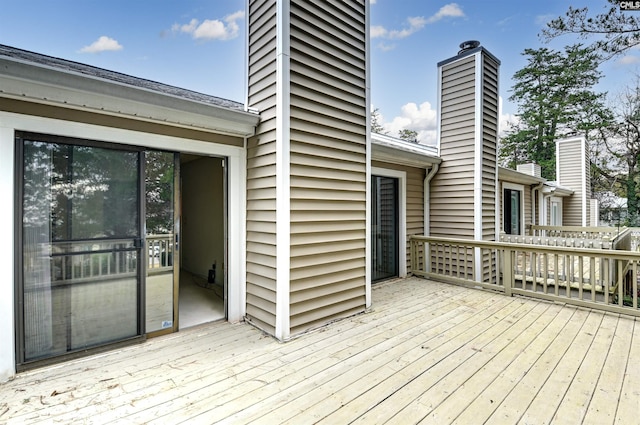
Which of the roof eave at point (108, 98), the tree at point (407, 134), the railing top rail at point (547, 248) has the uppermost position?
the tree at point (407, 134)

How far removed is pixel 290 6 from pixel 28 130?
101 inches

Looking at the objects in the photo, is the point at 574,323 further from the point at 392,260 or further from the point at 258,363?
the point at 258,363

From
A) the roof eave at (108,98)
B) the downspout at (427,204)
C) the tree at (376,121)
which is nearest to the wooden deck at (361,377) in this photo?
the roof eave at (108,98)

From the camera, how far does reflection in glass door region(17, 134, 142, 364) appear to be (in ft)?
7.75

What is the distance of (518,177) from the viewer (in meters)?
7.81

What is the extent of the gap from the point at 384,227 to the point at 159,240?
3.67 meters

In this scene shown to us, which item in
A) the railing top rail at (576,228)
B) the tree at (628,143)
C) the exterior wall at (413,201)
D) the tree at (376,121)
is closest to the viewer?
the exterior wall at (413,201)

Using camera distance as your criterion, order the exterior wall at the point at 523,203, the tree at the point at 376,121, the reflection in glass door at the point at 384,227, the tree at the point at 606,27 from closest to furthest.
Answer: the tree at the point at 606,27, the reflection in glass door at the point at 384,227, the exterior wall at the point at 523,203, the tree at the point at 376,121

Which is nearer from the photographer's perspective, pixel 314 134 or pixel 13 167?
pixel 13 167

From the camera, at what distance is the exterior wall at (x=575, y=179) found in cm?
1302

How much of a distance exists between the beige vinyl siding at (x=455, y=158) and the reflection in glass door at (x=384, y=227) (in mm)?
1006

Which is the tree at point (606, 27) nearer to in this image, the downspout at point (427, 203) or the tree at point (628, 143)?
the downspout at point (427, 203)

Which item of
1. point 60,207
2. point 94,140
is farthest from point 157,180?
point 60,207

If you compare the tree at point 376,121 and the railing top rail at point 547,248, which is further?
the tree at point 376,121
